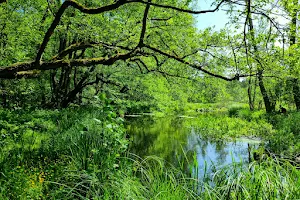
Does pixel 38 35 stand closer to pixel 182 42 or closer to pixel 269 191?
pixel 182 42

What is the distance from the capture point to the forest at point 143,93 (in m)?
3.59

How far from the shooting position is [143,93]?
2147 cm

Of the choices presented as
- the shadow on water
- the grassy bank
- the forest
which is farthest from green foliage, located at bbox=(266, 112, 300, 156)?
the grassy bank

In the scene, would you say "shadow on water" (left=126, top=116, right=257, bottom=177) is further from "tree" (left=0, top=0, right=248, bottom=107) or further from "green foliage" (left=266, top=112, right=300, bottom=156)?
"tree" (left=0, top=0, right=248, bottom=107)

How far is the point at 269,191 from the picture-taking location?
8.75 feet

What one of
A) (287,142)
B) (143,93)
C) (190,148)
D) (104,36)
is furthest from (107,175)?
(143,93)

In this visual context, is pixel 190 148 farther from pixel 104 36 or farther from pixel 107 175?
pixel 107 175

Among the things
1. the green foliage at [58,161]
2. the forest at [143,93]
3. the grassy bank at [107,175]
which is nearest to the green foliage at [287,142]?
the forest at [143,93]

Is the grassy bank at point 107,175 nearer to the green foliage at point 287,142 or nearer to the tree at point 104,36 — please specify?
the tree at point 104,36

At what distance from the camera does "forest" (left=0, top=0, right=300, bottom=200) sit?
11.8 feet

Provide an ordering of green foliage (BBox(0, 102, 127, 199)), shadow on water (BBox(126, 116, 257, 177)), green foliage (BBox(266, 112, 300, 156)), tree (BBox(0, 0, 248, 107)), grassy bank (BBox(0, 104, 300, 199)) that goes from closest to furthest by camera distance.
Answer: grassy bank (BBox(0, 104, 300, 199))
green foliage (BBox(0, 102, 127, 199))
tree (BBox(0, 0, 248, 107))
green foliage (BBox(266, 112, 300, 156))
shadow on water (BBox(126, 116, 257, 177))

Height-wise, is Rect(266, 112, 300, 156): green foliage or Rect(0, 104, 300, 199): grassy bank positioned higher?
Rect(0, 104, 300, 199): grassy bank

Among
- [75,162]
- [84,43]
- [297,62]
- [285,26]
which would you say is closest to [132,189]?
[75,162]

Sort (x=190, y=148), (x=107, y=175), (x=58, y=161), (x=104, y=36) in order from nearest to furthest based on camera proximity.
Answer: (x=107, y=175) → (x=58, y=161) → (x=104, y=36) → (x=190, y=148)
